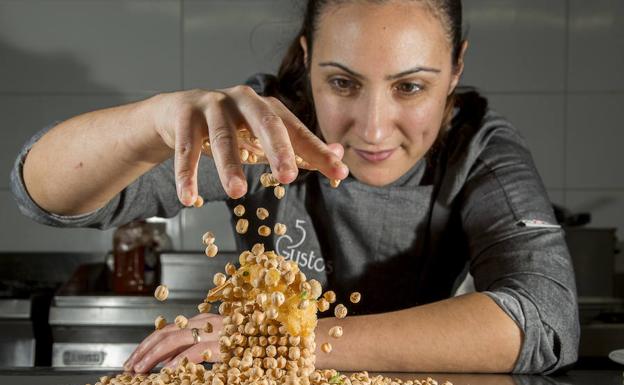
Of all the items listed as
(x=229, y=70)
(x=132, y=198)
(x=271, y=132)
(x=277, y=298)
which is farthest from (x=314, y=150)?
(x=229, y=70)

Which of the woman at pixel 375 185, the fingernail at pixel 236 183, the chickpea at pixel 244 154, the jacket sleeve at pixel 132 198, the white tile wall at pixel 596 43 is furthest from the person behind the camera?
the white tile wall at pixel 596 43

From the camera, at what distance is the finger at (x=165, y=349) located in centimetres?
104

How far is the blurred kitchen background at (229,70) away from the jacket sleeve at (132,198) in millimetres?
1157

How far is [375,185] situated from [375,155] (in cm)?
11

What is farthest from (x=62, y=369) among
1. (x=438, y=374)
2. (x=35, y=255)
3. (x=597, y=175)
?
(x=597, y=175)

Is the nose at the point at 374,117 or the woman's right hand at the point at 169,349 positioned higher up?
the nose at the point at 374,117

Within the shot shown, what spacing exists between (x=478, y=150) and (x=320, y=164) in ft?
2.37

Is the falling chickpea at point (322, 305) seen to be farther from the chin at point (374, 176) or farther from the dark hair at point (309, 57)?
the dark hair at point (309, 57)

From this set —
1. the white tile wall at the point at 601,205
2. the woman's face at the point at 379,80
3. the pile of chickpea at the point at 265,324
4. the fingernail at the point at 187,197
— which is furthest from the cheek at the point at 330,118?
the white tile wall at the point at 601,205

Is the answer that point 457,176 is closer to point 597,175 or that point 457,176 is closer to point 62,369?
point 62,369

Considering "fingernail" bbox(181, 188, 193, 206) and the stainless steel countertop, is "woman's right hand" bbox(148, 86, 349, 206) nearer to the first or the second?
"fingernail" bbox(181, 188, 193, 206)

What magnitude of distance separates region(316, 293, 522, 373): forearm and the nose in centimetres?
27

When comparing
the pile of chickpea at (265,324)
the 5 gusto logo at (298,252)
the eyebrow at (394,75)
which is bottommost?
the pile of chickpea at (265,324)

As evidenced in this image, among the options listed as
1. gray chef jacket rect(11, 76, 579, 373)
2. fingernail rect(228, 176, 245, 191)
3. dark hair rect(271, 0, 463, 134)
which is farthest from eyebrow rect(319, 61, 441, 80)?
fingernail rect(228, 176, 245, 191)
